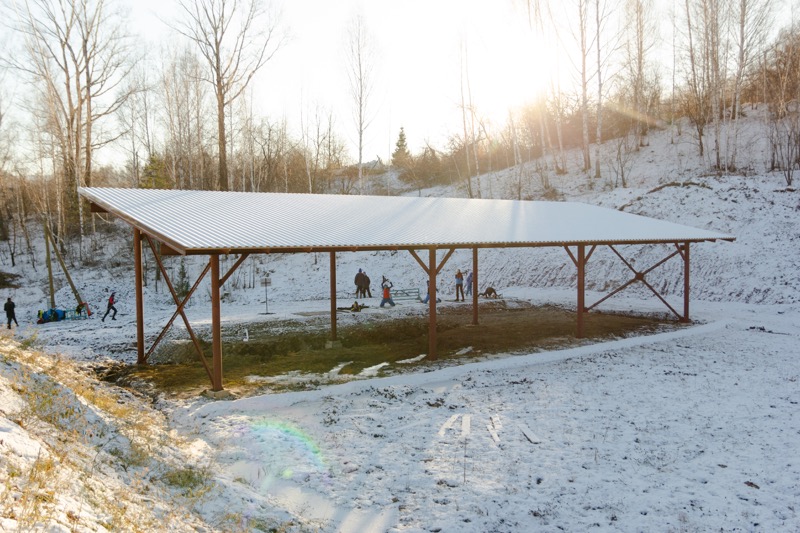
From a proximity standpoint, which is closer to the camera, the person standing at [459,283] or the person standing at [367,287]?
the person standing at [459,283]

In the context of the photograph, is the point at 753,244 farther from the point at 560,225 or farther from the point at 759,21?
the point at 759,21

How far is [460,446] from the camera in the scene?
21.7ft

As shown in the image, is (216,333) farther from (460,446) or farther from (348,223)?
(460,446)

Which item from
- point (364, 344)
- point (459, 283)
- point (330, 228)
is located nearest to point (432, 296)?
point (330, 228)

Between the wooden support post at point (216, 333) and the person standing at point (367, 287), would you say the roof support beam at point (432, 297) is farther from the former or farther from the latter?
the person standing at point (367, 287)

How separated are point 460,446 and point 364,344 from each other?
23.2 feet

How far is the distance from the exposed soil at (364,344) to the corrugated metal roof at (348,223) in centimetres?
278

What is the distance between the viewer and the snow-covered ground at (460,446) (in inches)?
184

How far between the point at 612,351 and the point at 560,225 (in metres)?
4.69

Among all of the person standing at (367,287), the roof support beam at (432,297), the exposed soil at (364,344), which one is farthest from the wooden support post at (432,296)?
the person standing at (367,287)

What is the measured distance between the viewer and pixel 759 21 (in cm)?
2584

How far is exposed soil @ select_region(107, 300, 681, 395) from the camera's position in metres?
10.1

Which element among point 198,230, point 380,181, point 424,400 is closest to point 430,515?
point 424,400

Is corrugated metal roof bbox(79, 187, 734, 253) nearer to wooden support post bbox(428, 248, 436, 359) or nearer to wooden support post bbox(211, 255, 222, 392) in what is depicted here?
wooden support post bbox(428, 248, 436, 359)
